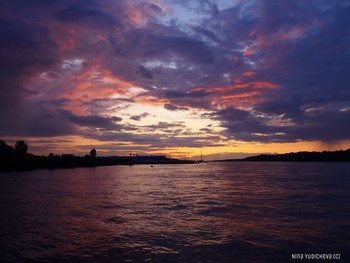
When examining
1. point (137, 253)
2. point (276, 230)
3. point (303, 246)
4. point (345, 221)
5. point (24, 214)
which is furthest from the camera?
point (24, 214)

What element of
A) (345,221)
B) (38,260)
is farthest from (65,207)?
(345,221)

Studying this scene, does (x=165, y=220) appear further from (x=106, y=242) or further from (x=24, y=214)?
(x=24, y=214)

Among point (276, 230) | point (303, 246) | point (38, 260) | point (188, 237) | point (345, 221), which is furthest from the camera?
point (345, 221)

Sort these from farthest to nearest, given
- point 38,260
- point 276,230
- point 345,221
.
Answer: point 345,221 < point 276,230 < point 38,260

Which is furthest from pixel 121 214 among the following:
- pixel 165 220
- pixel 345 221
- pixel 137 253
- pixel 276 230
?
pixel 345 221

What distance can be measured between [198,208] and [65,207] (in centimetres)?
1768

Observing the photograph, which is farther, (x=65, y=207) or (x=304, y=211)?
(x=65, y=207)

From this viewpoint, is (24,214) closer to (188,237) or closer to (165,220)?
(165,220)

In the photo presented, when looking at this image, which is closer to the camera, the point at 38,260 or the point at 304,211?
the point at 38,260

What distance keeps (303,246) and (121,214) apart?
67.7 ft

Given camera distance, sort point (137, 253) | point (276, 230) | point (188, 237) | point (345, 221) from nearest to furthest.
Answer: point (137, 253)
point (188, 237)
point (276, 230)
point (345, 221)

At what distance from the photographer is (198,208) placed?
4025 cm

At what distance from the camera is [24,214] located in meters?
35.6

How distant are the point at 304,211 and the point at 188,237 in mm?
19172
